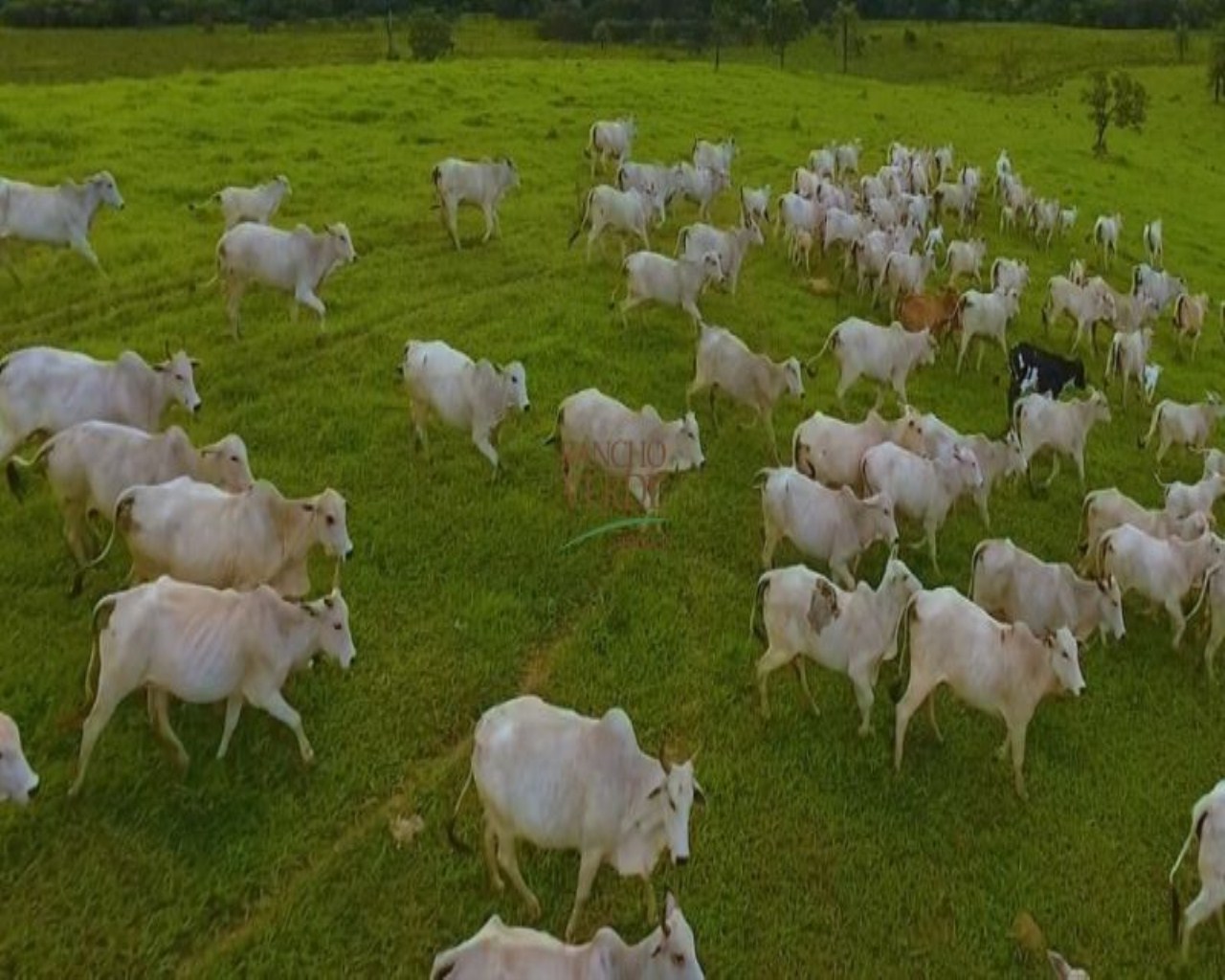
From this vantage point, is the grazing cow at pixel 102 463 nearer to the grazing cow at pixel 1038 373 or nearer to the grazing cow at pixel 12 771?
the grazing cow at pixel 12 771

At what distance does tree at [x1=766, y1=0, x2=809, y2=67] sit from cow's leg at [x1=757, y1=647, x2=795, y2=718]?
5567 cm

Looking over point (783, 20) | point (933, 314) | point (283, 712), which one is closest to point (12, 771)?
point (283, 712)

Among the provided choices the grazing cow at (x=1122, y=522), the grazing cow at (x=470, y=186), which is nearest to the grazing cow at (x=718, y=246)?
the grazing cow at (x=470, y=186)

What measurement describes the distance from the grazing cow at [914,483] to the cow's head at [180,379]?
19.3 feet

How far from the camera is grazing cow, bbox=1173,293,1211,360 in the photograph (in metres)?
19.0

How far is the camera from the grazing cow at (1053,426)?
1309 centimetres

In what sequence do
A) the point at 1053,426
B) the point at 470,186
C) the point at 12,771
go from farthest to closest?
the point at 470,186
the point at 1053,426
the point at 12,771

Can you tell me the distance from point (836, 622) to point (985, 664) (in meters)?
1.02

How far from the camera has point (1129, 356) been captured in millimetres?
16062

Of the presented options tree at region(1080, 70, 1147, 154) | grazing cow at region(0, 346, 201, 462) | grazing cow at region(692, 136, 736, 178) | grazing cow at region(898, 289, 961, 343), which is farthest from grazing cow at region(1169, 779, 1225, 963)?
tree at region(1080, 70, 1147, 154)

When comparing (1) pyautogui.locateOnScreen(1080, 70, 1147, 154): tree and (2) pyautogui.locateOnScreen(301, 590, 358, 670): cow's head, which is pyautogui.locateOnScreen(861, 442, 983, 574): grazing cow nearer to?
(2) pyautogui.locateOnScreen(301, 590, 358, 670): cow's head

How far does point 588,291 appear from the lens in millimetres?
16438

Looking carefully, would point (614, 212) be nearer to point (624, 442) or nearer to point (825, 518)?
point (624, 442)

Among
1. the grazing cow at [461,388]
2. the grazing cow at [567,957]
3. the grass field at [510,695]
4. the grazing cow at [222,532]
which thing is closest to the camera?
the grazing cow at [567,957]
